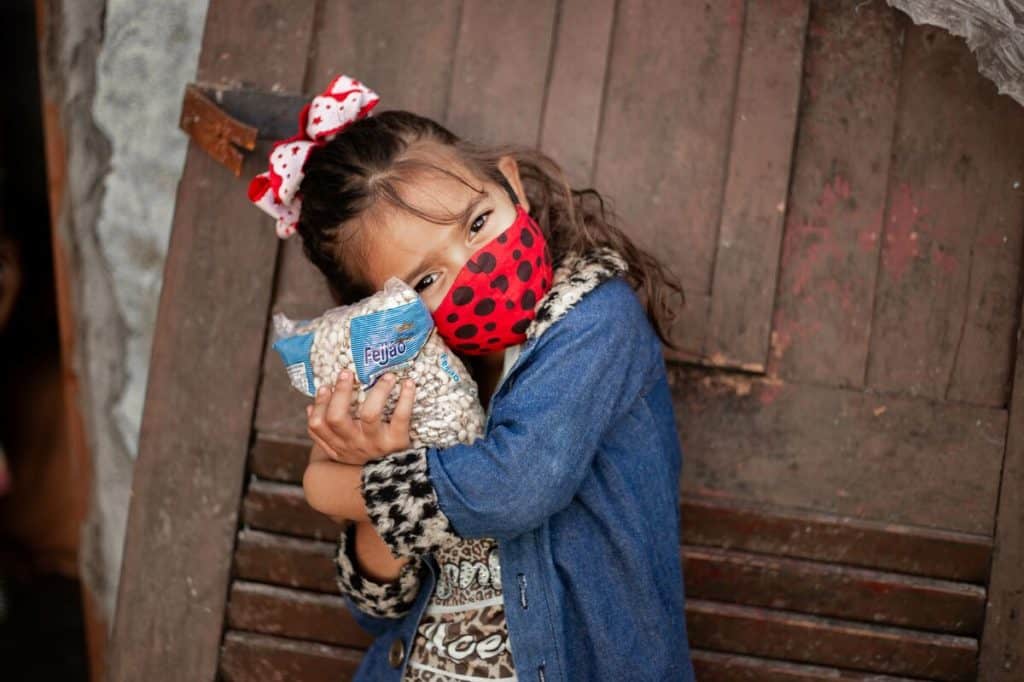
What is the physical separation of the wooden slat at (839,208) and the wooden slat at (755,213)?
4 centimetres

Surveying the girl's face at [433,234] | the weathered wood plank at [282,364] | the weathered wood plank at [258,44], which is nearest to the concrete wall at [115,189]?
the weathered wood plank at [258,44]

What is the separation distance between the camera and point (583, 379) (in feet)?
4.01

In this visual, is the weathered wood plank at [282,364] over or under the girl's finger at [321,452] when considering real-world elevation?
over

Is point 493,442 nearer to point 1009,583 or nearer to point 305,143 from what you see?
point 305,143

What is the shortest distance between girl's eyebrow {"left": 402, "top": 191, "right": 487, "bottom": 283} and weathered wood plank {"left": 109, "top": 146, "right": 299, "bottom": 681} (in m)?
0.53

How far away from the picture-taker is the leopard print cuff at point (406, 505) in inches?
46.7

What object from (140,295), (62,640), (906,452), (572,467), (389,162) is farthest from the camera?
(62,640)

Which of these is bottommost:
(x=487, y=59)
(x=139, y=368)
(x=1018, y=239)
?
(x=139, y=368)

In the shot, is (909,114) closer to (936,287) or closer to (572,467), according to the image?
(936,287)

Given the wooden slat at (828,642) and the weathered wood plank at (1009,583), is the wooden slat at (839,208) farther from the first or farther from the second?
the wooden slat at (828,642)

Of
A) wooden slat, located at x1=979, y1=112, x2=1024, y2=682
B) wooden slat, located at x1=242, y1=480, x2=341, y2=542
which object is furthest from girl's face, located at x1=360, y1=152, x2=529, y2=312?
wooden slat, located at x1=979, y1=112, x2=1024, y2=682

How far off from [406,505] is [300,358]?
10.2 inches

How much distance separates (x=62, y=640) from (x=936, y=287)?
2.54 m

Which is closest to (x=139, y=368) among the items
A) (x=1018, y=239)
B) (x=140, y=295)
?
(x=140, y=295)
